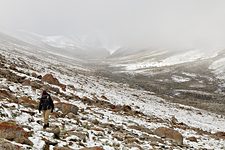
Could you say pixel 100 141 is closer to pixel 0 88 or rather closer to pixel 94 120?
pixel 94 120

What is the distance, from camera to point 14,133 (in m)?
15.2

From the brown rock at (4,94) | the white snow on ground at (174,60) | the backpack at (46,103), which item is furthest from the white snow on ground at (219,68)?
the backpack at (46,103)

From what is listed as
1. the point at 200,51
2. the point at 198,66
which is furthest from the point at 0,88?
the point at 200,51

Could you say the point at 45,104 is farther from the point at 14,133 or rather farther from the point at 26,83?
the point at 26,83

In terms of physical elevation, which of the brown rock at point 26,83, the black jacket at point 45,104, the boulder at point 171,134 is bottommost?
the boulder at point 171,134

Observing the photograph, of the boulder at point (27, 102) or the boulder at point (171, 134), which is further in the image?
the boulder at point (171, 134)

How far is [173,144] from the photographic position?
2291 cm

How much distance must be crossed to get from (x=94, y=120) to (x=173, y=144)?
448 cm

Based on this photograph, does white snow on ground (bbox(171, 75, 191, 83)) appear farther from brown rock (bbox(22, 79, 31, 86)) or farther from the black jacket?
the black jacket

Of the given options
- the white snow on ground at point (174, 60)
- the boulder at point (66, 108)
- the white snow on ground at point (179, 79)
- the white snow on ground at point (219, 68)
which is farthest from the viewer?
the white snow on ground at point (174, 60)

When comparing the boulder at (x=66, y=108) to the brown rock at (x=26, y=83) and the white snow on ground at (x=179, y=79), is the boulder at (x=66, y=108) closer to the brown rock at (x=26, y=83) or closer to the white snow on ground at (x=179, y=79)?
the brown rock at (x=26, y=83)

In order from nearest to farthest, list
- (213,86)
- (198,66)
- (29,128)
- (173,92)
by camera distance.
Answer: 1. (29,128)
2. (173,92)
3. (213,86)
4. (198,66)

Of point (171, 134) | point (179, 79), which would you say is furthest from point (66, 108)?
point (179, 79)

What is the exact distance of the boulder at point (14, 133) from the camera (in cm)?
1489
